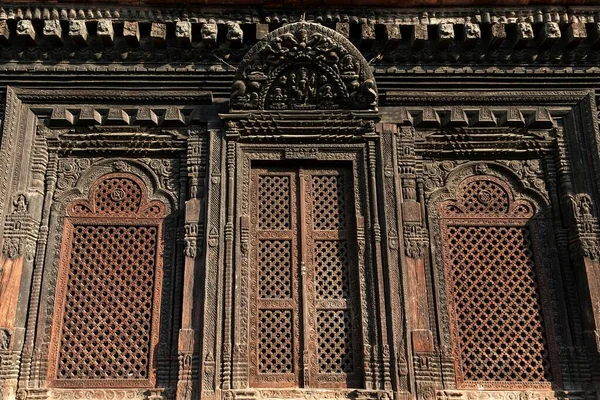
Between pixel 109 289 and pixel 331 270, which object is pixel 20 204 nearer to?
pixel 109 289

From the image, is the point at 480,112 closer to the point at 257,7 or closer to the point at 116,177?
the point at 257,7

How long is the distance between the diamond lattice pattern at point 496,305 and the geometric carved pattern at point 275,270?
1.71 m

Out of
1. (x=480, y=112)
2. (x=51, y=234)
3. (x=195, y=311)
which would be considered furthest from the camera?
(x=480, y=112)

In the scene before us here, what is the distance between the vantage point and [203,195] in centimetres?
688

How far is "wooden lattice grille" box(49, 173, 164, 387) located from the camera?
6371mm

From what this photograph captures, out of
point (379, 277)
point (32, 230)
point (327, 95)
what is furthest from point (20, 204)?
point (379, 277)

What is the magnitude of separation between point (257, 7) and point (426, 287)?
3675 millimetres

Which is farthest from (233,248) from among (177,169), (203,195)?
(177,169)

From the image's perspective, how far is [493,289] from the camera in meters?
6.73

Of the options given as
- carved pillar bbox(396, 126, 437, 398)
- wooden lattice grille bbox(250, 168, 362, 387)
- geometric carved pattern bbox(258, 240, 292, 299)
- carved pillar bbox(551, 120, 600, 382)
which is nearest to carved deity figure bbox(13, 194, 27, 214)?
wooden lattice grille bbox(250, 168, 362, 387)

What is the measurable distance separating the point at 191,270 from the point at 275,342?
1112mm

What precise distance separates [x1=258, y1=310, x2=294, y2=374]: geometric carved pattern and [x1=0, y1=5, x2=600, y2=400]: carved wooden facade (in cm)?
2

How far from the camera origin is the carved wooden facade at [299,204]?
6.34 meters

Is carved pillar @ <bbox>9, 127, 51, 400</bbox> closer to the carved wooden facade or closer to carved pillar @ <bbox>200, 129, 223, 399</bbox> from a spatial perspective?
the carved wooden facade
